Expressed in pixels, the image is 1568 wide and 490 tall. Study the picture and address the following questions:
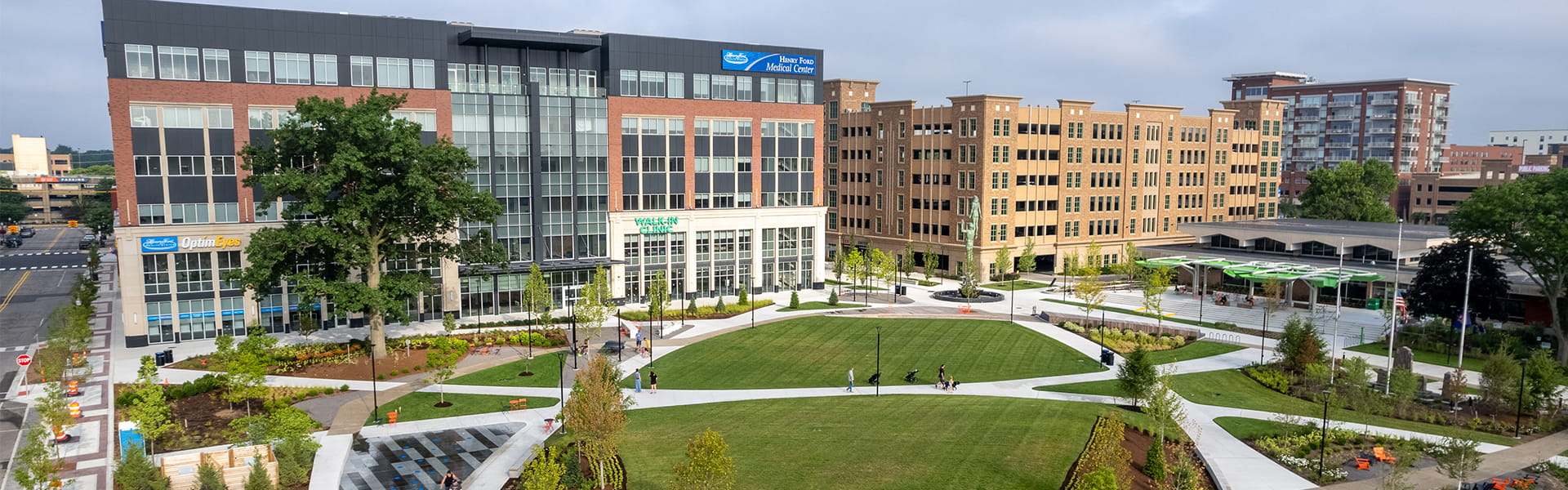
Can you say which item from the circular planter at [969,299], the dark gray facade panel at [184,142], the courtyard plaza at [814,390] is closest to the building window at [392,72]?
the dark gray facade panel at [184,142]

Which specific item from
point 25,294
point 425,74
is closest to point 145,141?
point 425,74

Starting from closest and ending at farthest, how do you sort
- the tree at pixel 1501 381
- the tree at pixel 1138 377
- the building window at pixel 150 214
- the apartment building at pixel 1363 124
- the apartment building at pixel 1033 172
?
the tree at pixel 1138 377 → the tree at pixel 1501 381 → the building window at pixel 150 214 → the apartment building at pixel 1033 172 → the apartment building at pixel 1363 124

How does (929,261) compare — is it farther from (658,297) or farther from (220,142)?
(220,142)

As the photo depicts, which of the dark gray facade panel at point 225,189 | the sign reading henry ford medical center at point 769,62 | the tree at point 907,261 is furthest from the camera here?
the tree at point 907,261

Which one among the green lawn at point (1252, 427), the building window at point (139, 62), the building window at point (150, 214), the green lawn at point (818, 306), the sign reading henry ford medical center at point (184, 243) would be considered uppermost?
the building window at point (139, 62)

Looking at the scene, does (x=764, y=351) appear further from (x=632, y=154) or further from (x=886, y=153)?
(x=886, y=153)

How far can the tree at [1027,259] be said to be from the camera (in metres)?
90.6

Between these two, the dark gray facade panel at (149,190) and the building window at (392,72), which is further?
the building window at (392,72)

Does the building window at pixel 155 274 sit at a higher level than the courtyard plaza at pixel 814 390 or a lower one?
higher

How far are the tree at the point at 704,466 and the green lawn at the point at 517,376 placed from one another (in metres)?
21.9

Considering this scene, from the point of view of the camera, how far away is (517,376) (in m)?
49.5

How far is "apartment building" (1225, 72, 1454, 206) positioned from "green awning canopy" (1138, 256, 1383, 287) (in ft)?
317

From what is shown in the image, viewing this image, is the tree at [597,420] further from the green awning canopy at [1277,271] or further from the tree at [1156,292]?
the green awning canopy at [1277,271]

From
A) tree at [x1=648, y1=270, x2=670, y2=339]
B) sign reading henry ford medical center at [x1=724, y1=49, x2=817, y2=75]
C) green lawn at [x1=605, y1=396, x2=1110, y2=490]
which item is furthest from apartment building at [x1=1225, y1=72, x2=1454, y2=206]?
green lawn at [x1=605, y1=396, x2=1110, y2=490]
